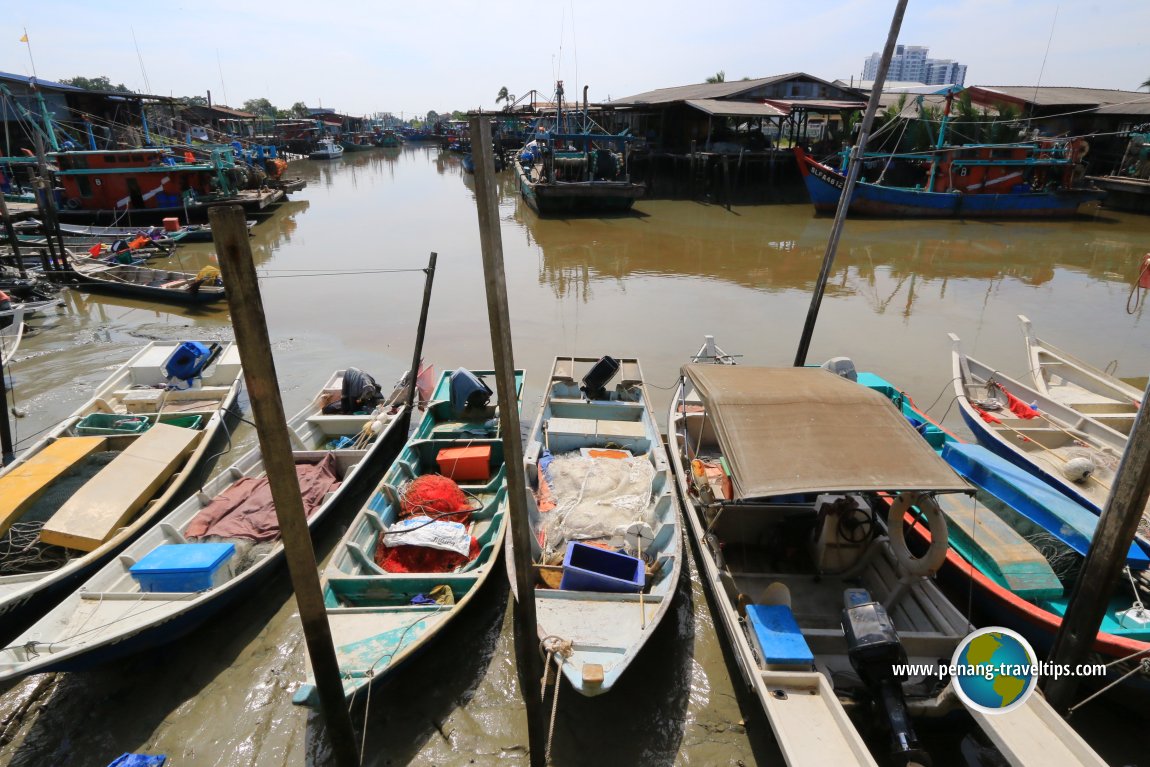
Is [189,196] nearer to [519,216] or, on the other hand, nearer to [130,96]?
[130,96]

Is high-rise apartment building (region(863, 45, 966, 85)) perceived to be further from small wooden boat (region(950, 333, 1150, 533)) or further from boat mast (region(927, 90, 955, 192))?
small wooden boat (region(950, 333, 1150, 533))

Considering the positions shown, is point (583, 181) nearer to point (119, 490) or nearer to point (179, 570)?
point (119, 490)

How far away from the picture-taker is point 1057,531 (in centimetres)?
579

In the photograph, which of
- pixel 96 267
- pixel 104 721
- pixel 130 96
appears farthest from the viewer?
pixel 130 96

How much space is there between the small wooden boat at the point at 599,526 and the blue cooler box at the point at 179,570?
2.79 meters

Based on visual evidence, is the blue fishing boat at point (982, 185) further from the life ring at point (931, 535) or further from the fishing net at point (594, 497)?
the life ring at point (931, 535)

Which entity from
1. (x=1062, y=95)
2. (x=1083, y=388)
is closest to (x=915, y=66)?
(x=1062, y=95)

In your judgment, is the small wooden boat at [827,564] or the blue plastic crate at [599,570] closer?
the small wooden boat at [827,564]

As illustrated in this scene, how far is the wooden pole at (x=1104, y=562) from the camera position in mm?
3635

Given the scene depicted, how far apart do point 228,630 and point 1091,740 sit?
7.62 meters

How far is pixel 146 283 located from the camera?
16.7 m

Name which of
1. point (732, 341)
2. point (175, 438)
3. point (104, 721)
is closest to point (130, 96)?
point (175, 438)

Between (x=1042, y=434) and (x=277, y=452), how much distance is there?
9.53m

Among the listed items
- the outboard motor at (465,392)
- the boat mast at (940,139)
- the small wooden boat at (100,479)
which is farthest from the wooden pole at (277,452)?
the boat mast at (940,139)
